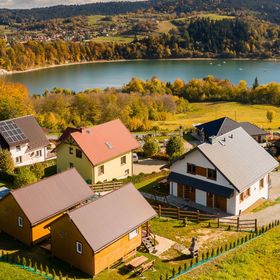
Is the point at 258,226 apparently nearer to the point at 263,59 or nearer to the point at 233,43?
the point at 263,59

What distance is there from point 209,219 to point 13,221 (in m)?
11.7

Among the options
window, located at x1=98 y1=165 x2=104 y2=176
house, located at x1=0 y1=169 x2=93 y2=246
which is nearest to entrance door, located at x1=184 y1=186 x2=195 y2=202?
window, located at x1=98 y1=165 x2=104 y2=176

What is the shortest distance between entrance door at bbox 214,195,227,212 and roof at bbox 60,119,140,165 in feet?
31.7

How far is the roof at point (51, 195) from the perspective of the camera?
2266cm

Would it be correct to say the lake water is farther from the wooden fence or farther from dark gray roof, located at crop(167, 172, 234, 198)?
the wooden fence

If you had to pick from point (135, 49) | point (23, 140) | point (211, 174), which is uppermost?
point (135, 49)

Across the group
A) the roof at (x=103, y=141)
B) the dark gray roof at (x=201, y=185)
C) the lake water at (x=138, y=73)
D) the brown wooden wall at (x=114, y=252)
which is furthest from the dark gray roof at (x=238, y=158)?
the lake water at (x=138, y=73)

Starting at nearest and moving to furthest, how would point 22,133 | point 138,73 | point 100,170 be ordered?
point 100,170
point 22,133
point 138,73

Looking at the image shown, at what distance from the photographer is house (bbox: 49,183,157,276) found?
1986 cm

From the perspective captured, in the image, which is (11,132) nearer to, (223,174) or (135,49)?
(223,174)

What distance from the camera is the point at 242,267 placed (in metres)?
21.4

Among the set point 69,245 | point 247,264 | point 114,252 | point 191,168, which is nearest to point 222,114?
point 191,168

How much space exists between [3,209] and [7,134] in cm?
1613

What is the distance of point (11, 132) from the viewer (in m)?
39.1
